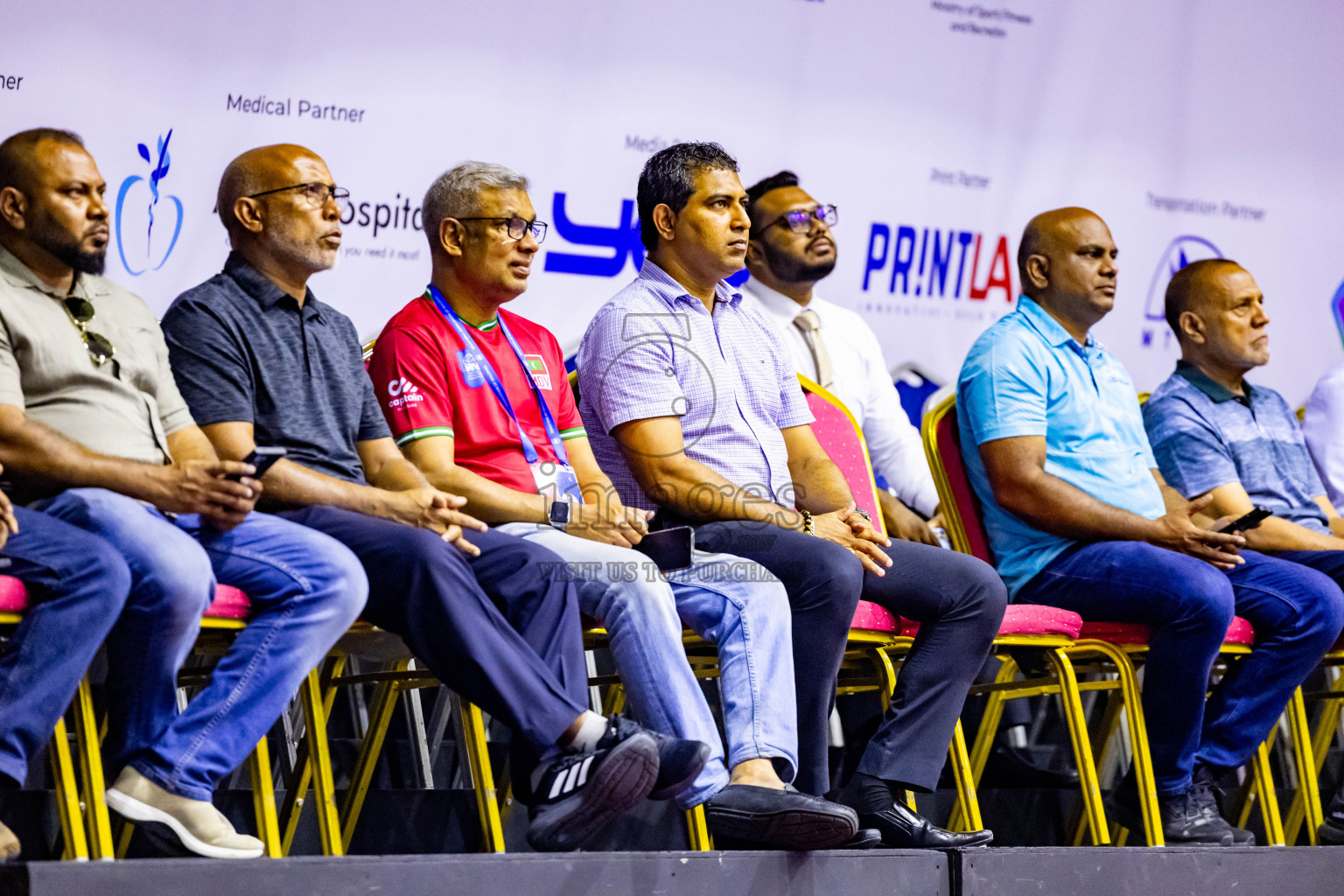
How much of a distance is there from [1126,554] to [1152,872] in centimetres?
68

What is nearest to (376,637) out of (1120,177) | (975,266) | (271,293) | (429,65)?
(271,293)

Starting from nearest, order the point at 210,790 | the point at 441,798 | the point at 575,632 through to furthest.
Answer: the point at 210,790 < the point at 575,632 < the point at 441,798

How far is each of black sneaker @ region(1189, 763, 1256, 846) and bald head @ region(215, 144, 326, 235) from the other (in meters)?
2.24

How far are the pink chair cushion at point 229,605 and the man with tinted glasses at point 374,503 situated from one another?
0.20 meters

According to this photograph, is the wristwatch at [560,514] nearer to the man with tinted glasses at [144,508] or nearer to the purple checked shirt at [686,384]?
the purple checked shirt at [686,384]

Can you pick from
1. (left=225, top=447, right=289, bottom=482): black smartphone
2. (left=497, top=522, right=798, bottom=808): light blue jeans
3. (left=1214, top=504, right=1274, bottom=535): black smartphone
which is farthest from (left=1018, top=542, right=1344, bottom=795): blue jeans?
(left=225, top=447, right=289, bottom=482): black smartphone

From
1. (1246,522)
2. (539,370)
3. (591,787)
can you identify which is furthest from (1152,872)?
(539,370)

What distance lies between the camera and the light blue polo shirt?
10.7 feet

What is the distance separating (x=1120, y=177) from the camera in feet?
15.2

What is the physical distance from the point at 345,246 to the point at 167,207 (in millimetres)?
442

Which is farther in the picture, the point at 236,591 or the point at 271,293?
the point at 271,293

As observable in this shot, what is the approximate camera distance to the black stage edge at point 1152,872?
2.59 meters

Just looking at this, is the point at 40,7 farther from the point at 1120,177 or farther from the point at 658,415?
the point at 1120,177

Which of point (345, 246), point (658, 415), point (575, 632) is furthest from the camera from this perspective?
point (345, 246)
